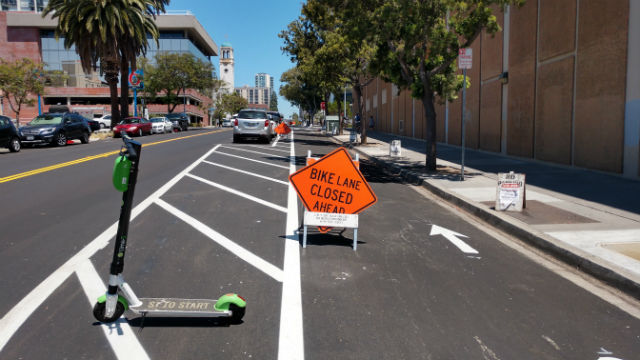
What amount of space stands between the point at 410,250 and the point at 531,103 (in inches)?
509

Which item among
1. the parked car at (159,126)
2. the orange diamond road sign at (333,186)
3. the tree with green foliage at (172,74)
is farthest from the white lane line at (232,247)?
the tree with green foliage at (172,74)

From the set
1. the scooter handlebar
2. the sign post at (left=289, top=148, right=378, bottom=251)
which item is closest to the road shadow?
the scooter handlebar

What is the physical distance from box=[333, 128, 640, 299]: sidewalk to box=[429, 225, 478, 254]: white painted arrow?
0.94m

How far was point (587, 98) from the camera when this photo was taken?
45.4ft

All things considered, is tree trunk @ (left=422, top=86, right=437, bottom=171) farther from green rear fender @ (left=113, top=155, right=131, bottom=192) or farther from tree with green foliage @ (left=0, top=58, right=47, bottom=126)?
tree with green foliage @ (left=0, top=58, right=47, bottom=126)

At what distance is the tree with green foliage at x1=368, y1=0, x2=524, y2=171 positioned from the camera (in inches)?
522

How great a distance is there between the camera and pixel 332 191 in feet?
22.1

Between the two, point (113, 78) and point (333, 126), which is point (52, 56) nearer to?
point (113, 78)

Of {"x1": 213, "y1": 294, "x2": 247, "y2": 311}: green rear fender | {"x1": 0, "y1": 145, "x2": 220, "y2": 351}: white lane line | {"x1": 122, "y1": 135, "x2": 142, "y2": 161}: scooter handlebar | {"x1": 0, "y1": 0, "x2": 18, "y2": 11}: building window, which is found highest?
{"x1": 0, "y1": 0, "x2": 18, "y2": 11}: building window

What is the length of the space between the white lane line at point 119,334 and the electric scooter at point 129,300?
0.26 feet

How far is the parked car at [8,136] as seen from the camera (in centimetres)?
1967

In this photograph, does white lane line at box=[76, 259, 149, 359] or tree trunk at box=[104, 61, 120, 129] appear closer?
white lane line at box=[76, 259, 149, 359]

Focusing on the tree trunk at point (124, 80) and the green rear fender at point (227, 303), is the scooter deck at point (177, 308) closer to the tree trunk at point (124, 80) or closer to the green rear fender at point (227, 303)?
the green rear fender at point (227, 303)

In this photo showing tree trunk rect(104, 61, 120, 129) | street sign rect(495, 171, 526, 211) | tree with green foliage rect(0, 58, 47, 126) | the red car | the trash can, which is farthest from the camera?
the trash can
